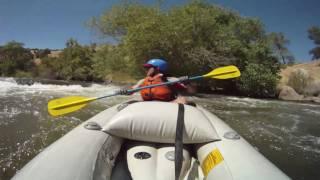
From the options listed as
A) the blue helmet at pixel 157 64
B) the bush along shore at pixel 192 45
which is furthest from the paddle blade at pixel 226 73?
the bush along shore at pixel 192 45

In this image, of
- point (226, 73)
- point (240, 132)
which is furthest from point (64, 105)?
point (240, 132)

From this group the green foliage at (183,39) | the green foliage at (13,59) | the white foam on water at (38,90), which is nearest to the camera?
the white foam on water at (38,90)

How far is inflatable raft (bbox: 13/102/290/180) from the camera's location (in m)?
1.40

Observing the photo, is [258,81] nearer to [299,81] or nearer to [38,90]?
[299,81]

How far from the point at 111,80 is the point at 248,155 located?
1526 centimetres

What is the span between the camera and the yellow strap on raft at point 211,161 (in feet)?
5.43

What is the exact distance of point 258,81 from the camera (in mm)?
11852

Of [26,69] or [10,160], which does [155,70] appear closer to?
[10,160]

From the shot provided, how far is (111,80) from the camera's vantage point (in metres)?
16.4

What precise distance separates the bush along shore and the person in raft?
796 centimetres

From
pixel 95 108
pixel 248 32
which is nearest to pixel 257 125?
pixel 95 108

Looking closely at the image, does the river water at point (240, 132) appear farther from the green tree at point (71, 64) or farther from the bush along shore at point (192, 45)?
the green tree at point (71, 64)

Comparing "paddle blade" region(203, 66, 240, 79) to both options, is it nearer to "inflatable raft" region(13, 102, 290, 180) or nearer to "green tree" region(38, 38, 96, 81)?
"inflatable raft" region(13, 102, 290, 180)

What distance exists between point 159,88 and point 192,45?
382 inches
